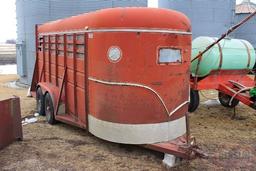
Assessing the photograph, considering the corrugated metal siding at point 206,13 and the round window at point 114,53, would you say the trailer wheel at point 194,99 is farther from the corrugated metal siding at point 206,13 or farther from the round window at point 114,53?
the corrugated metal siding at point 206,13

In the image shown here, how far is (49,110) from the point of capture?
26.0 feet

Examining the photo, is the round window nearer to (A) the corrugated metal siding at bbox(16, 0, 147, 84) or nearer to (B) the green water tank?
(B) the green water tank

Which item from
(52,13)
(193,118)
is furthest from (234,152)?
(52,13)

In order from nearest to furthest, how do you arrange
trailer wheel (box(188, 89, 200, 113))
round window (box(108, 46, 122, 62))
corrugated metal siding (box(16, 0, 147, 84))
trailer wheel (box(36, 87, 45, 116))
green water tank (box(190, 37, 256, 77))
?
1. round window (box(108, 46, 122, 62))
2. trailer wheel (box(36, 87, 45, 116))
3. green water tank (box(190, 37, 256, 77))
4. trailer wheel (box(188, 89, 200, 113))
5. corrugated metal siding (box(16, 0, 147, 84))

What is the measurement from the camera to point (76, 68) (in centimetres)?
673

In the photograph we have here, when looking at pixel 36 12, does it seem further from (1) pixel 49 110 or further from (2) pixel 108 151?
(2) pixel 108 151

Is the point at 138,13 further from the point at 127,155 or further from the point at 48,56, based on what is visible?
the point at 48,56

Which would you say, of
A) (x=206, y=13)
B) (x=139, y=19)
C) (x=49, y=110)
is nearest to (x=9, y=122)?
(x=49, y=110)

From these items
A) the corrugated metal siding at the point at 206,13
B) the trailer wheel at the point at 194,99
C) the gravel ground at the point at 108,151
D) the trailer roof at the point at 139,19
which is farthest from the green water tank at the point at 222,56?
the corrugated metal siding at the point at 206,13

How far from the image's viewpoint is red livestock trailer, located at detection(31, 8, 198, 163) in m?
5.39

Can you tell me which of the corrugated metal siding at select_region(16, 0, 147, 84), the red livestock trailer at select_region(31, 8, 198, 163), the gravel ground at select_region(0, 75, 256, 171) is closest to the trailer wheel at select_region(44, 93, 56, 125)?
the gravel ground at select_region(0, 75, 256, 171)

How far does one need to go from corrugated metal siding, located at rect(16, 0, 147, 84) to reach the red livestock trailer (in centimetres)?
681

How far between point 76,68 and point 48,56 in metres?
2.00

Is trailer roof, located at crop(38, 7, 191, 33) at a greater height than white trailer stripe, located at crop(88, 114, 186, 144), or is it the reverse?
trailer roof, located at crop(38, 7, 191, 33)
